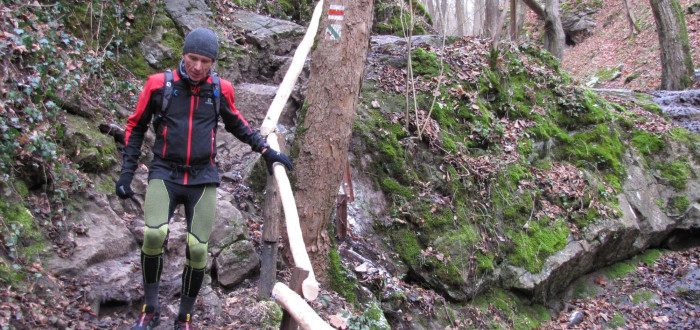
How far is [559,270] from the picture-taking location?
669 cm

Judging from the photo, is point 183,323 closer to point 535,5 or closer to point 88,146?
point 88,146

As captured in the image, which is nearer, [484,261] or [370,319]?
[370,319]

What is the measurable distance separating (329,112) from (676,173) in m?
8.11

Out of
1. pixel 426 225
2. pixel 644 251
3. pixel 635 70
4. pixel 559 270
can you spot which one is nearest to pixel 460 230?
pixel 426 225

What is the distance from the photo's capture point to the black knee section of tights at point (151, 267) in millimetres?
3096

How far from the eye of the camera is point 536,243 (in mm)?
6691

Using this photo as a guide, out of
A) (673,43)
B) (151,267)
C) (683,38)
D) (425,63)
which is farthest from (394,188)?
(683,38)

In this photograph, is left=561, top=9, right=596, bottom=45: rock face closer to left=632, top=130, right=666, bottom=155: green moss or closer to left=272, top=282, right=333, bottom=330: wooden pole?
left=632, top=130, right=666, bottom=155: green moss

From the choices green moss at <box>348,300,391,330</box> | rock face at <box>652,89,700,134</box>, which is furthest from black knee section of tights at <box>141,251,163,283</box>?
rock face at <box>652,89,700,134</box>

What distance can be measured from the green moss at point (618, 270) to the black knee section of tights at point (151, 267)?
7335 mm

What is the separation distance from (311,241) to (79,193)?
2.25 metres

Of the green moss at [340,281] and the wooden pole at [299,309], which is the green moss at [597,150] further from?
the wooden pole at [299,309]

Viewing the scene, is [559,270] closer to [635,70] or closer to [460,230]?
[460,230]

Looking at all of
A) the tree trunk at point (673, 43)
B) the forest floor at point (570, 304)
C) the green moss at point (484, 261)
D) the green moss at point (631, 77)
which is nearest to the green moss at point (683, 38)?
the tree trunk at point (673, 43)
